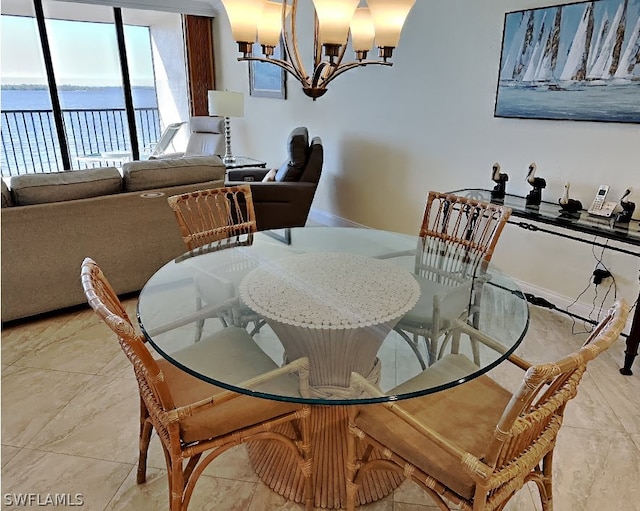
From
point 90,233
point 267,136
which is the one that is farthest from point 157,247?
point 267,136

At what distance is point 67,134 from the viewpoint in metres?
5.93

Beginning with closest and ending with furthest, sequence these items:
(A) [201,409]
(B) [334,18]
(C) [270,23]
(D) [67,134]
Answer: (A) [201,409]
(B) [334,18]
(C) [270,23]
(D) [67,134]

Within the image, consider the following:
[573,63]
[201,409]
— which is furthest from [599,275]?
[201,409]

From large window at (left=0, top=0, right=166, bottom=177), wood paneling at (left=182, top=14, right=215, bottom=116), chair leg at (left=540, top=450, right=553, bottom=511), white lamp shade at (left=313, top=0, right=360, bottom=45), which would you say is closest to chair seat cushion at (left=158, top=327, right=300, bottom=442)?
chair leg at (left=540, top=450, right=553, bottom=511)

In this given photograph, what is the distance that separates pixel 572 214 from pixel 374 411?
1876 millimetres

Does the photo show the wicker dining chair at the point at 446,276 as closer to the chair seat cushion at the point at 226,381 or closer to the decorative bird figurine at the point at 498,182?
the chair seat cushion at the point at 226,381

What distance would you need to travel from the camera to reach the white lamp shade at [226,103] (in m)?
4.88

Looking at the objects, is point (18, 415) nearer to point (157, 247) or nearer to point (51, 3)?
point (157, 247)

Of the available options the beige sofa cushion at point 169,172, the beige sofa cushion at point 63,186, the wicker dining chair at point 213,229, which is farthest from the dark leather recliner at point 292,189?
the beige sofa cushion at point 63,186

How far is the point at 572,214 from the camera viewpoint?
2549mm

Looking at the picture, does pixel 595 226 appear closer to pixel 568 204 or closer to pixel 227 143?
pixel 568 204

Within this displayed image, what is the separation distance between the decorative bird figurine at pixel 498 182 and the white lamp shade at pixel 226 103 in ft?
10.0

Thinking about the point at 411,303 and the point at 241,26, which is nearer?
the point at 411,303

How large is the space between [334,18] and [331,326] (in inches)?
45.6
